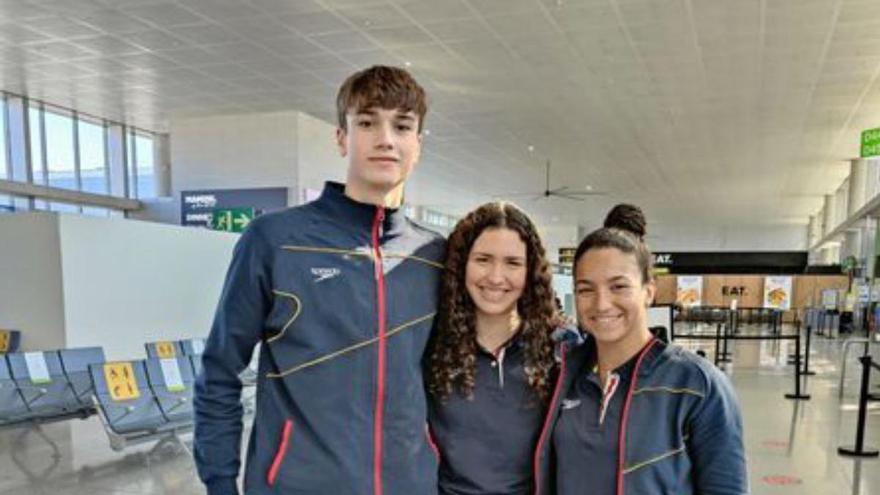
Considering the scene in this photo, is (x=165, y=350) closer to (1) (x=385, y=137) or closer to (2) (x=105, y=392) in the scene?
(2) (x=105, y=392)

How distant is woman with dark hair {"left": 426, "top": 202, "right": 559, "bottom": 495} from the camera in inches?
A: 61.9

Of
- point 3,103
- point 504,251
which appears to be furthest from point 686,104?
point 3,103

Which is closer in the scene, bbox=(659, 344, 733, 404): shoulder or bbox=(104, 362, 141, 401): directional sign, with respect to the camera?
bbox=(659, 344, 733, 404): shoulder

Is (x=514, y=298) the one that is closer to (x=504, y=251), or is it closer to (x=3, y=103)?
(x=504, y=251)

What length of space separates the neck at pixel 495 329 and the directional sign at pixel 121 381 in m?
4.43

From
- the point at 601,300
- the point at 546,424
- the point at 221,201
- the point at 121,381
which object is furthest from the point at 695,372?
the point at 221,201

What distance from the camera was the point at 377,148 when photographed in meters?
1.48

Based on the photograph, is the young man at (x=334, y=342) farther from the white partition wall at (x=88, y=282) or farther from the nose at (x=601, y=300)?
the white partition wall at (x=88, y=282)

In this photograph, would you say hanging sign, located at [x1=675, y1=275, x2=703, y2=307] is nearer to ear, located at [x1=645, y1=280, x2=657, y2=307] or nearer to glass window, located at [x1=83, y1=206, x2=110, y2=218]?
glass window, located at [x1=83, y1=206, x2=110, y2=218]

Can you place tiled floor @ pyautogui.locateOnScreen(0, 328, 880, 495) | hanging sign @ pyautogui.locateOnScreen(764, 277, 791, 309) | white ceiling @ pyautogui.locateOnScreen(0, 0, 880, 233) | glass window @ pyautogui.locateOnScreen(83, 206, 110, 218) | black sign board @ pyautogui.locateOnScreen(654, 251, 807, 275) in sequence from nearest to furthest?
tiled floor @ pyautogui.locateOnScreen(0, 328, 880, 495), white ceiling @ pyautogui.locateOnScreen(0, 0, 880, 233), glass window @ pyautogui.locateOnScreen(83, 206, 110, 218), hanging sign @ pyautogui.locateOnScreen(764, 277, 791, 309), black sign board @ pyautogui.locateOnScreen(654, 251, 807, 275)

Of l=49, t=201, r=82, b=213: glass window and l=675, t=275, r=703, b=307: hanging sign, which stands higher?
l=49, t=201, r=82, b=213: glass window

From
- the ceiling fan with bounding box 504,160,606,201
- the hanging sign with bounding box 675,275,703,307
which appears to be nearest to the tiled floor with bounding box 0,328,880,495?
the ceiling fan with bounding box 504,160,606,201

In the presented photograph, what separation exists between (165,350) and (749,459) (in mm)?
6199

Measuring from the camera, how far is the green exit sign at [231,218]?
1198 centimetres
